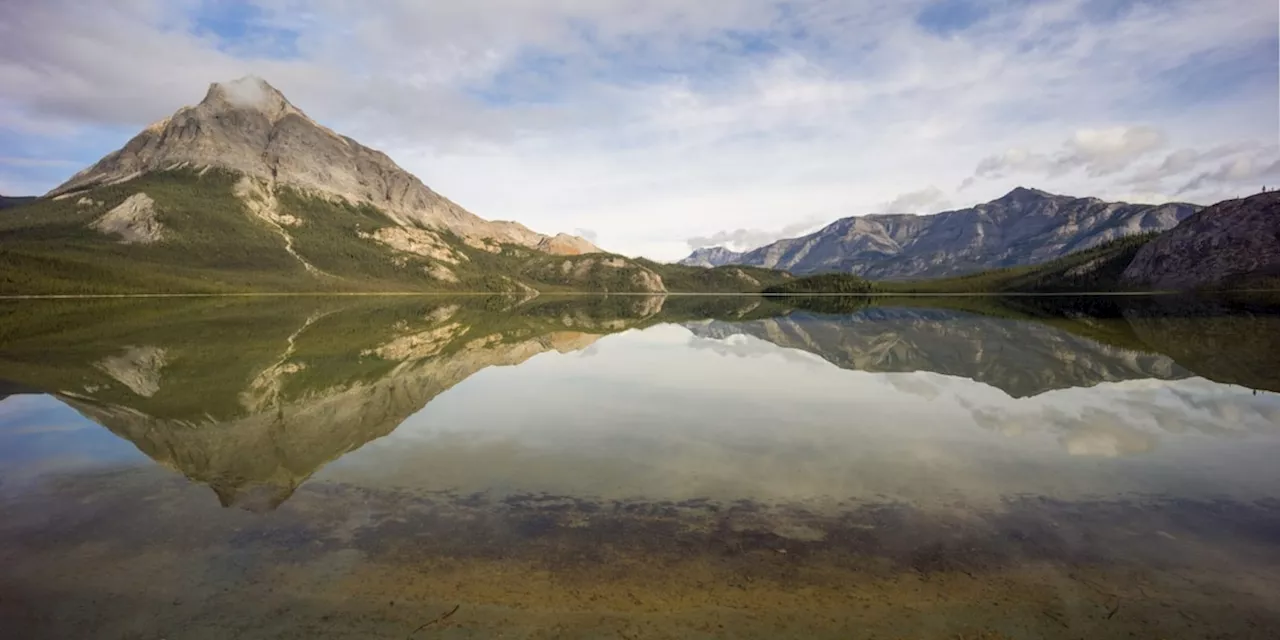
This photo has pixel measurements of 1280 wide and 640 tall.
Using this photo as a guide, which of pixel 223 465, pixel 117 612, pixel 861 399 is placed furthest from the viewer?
pixel 861 399

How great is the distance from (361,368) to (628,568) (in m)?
33.7

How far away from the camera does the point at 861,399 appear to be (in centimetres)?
3216

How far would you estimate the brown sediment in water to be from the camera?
1084 cm

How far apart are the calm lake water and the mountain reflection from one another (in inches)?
12.5

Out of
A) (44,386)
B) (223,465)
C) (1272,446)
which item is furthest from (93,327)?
(1272,446)

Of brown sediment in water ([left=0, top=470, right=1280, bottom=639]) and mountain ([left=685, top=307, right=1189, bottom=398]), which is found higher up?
mountain ([left=685, top=307, right=1189, bottom=398])

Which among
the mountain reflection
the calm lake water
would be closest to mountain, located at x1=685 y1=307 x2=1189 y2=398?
the mountain reflection

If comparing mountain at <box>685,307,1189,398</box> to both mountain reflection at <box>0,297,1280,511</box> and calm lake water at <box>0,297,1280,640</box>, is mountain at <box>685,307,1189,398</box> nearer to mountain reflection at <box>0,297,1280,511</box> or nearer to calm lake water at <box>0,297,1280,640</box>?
mountain reflection at <box>0,297,1280,511</box>

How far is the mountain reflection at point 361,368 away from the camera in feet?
75.9

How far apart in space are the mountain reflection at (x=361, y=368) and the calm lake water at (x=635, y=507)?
0.32 m

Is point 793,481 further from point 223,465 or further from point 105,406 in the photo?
point 105,406

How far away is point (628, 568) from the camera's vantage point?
41.8 ft

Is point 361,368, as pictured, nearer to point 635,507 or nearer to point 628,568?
point 635,507

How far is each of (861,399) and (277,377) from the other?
106 ft
